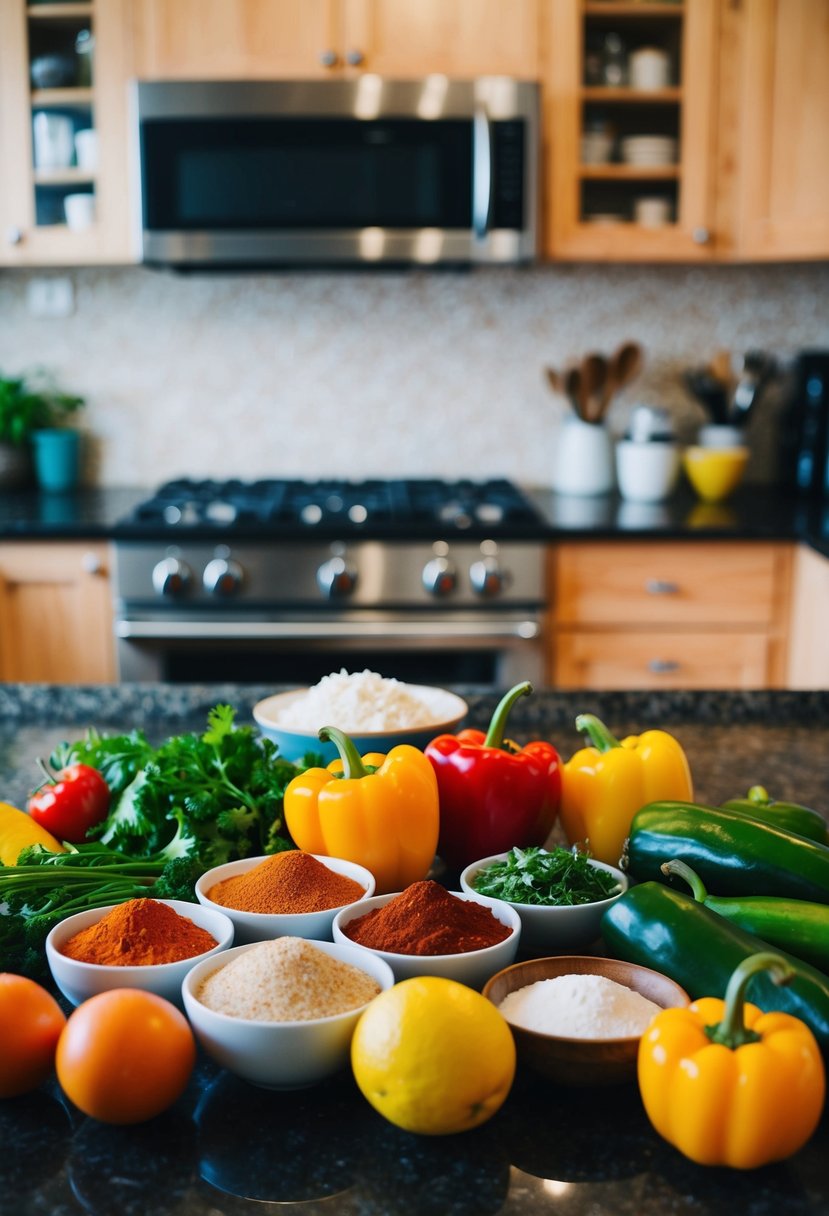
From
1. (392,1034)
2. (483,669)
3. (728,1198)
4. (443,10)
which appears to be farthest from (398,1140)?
(443,10)

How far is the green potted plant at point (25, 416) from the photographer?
3.39m

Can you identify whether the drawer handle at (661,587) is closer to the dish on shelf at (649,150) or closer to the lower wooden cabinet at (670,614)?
the lower wooden cabinet at (670,614)

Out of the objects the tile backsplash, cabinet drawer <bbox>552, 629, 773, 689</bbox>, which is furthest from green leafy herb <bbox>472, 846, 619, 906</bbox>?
the tile backsplash

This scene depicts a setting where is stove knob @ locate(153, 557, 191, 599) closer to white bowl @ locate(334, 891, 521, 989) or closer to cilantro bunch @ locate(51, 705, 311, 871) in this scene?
cilantro bunch @ locate(51, 705, 311, 871)

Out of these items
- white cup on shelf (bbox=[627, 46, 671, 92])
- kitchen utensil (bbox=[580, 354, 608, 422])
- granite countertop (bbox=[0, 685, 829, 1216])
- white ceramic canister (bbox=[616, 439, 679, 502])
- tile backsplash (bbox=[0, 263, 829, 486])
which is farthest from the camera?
tile backsplash (bbox=[0, 263, 829, 486])

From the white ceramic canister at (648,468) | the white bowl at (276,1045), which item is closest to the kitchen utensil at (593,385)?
the white ceramic canister at (648,468)

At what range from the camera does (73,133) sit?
311 centimetres

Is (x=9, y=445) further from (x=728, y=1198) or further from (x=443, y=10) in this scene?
(x=728, y=1198)

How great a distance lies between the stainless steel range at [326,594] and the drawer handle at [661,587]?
0.26 metres

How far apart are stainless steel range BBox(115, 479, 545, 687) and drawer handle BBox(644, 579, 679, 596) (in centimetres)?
26

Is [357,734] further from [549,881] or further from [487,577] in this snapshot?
[487,577]

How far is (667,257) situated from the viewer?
3.12m

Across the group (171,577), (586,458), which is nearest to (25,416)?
(171,577)

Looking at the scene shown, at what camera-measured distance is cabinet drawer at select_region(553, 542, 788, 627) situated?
2.93m
